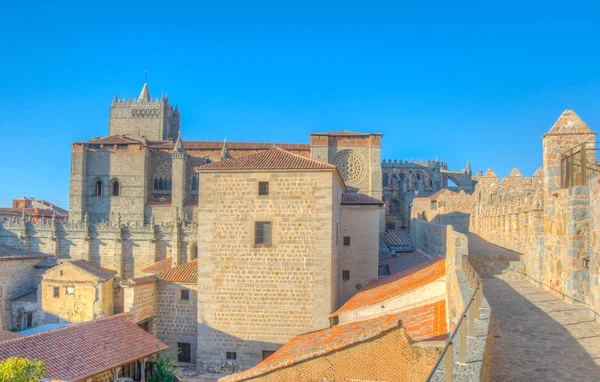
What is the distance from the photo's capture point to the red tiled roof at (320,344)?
880 centimetres

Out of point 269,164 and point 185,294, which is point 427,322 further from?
point 185,294

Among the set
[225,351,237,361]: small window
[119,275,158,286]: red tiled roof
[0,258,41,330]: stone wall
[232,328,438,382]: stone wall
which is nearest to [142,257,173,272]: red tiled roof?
[119,275,158,286]: red tiled roof

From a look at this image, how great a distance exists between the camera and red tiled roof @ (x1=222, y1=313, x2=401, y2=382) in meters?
8.80

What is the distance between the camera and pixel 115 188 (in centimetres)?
3909

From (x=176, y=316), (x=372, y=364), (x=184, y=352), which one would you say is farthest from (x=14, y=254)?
(x=372, y=364)

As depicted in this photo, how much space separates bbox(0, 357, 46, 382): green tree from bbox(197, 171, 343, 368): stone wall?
610cm

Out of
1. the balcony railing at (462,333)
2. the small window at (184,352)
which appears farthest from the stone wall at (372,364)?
the small window at (184,352)

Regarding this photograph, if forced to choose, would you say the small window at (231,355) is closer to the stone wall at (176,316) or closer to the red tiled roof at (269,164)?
the stone wall at (176,316)

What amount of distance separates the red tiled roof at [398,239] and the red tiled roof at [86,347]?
58.8 feet

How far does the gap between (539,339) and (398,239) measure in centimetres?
2552

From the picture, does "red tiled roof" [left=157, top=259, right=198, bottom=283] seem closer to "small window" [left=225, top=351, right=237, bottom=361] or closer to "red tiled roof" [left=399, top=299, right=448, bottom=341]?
"small window" [left=225, top=351, right=237, bottom=361]

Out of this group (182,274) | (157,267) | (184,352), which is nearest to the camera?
(184,352)

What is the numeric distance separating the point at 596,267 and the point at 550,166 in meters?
3.23

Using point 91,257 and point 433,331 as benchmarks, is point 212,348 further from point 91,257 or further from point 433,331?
point 91,257
